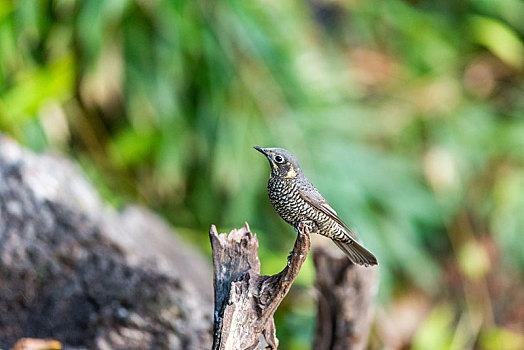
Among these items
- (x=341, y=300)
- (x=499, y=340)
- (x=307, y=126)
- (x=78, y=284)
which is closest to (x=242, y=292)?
(x=341, y=300)

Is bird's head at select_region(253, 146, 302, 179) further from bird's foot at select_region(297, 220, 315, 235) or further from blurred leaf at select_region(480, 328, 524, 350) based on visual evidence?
blurred leaf at select_region(480, 328, 524, 350)

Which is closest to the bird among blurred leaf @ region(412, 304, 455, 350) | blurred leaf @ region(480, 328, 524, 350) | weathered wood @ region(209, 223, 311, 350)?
weathered wood @ region(209, 223, 311, 350)

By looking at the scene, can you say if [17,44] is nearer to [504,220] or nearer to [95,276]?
[95,276]

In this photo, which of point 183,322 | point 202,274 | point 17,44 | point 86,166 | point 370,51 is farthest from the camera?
point 370,51

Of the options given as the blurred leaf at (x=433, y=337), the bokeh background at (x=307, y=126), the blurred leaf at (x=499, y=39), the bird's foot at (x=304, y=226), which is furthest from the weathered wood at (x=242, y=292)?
the blurred leaf at (x=499, y=39)

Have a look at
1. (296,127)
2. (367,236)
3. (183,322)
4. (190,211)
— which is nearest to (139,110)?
(190,211)

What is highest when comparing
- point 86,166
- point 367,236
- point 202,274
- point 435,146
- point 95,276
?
point 435,146

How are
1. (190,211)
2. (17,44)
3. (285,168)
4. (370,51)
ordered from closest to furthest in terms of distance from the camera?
1. (285,168)
2. (17,44)
3. (190,211)
4. (370,51)

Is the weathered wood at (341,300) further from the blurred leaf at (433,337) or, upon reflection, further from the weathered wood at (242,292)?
the blurred leaf at (433,337)
